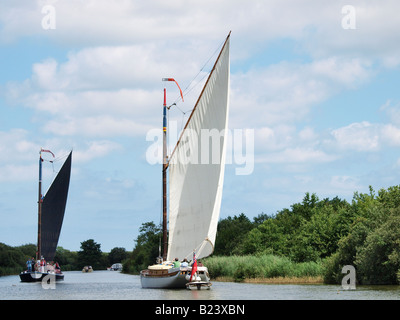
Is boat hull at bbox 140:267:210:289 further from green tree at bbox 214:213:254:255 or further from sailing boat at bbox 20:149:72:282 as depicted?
green tree at bbox 214:213:254:255

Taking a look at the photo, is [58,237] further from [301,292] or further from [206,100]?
[301,292]

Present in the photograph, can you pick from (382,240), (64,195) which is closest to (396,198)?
(382,240)

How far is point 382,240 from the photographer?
4472 cm

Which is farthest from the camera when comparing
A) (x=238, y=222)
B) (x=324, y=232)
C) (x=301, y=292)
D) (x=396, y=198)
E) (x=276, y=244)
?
(x=238, y=222)

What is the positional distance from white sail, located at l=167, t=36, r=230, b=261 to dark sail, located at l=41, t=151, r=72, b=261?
30.4 meters

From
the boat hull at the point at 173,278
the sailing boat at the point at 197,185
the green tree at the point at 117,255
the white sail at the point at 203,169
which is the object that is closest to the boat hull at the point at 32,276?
the sailing boat at the point at 197,185

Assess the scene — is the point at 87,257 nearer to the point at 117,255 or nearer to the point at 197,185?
the point at 117,255

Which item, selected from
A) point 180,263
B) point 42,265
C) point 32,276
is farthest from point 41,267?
point 180,263

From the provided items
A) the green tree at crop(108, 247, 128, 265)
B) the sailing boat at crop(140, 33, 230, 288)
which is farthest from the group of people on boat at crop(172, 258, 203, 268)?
the green tree at crop(108, 247, 128, 265)

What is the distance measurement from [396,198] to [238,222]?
48.2m

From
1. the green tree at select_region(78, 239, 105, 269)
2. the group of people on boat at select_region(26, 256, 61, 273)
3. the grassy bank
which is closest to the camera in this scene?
the grassy bank

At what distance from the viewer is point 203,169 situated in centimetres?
4688

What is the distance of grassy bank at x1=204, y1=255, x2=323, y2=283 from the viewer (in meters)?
55.2

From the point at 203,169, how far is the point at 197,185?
140cm
